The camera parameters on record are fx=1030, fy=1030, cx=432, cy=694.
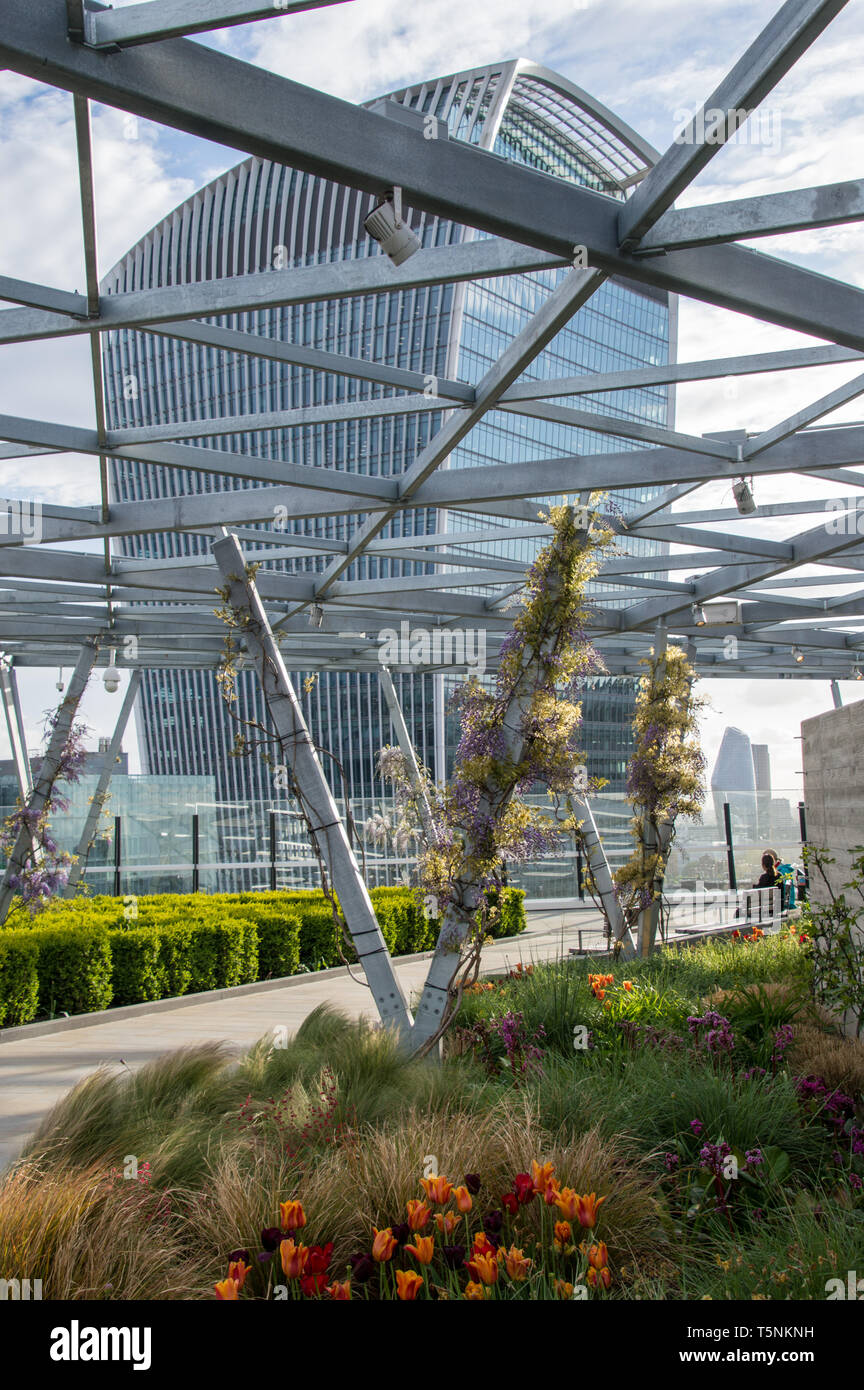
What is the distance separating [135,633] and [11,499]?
A: 175 inches

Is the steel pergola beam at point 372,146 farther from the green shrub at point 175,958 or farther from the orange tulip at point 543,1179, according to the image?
the green shrub at point 175,958

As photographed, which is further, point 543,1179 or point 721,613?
point 721,613

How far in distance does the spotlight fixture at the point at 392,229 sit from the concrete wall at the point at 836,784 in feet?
14.6

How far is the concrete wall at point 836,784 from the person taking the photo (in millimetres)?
6867

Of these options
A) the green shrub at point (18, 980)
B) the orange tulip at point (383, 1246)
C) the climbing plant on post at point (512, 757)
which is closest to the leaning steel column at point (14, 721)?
the green shrub at point (18, 980)

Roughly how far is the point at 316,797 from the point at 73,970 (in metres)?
4.31

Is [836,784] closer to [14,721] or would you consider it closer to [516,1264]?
[516,1264]

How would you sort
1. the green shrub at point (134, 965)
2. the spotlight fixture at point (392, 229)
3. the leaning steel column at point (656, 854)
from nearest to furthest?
1. the spotlight fixture at point (392, 229)
2. the green shrub at point (134, 965)
3. the leaning steel column at point (656, 854)

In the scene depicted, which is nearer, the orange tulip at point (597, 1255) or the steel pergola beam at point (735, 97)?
the orange tulip at point (597, 1255)

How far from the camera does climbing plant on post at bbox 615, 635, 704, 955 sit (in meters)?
11.4

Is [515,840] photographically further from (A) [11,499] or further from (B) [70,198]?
(A) [11,499]

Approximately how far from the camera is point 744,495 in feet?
27.0

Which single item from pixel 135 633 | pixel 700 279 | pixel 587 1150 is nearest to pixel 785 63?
pixel 700 279

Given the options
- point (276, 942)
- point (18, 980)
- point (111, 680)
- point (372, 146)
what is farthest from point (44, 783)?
point (372, 146)
